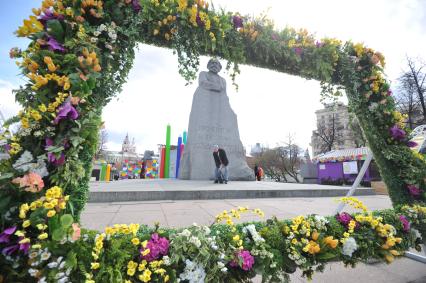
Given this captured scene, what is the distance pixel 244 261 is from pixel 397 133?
2459 millimetres

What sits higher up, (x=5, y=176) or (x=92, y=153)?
(x=92, y=153)

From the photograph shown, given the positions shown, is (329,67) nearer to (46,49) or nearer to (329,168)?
(46,49)

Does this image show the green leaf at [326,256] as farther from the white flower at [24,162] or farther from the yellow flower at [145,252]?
the white flower at [24,162]

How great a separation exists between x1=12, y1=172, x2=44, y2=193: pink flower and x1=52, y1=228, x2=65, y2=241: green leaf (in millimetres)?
244

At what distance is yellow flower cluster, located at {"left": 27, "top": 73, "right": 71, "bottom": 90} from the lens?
1292 millimetres

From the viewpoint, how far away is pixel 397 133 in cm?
256

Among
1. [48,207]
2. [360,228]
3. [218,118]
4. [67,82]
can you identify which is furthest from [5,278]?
[218,118]

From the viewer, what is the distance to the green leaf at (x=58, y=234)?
39.8 inches

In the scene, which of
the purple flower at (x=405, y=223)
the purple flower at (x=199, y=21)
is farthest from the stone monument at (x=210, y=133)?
the purple flower at (x=405, y=223)

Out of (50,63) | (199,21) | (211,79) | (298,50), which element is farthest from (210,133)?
(50,63)

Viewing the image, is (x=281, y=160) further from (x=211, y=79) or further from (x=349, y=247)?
(x=349, y=247)

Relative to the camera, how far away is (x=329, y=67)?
2441mm

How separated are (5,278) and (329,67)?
9.85ft

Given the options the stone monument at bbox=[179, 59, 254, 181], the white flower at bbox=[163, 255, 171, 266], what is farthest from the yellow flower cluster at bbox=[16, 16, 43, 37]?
the stone monument at bbox=[179, 59, 254, 181]
